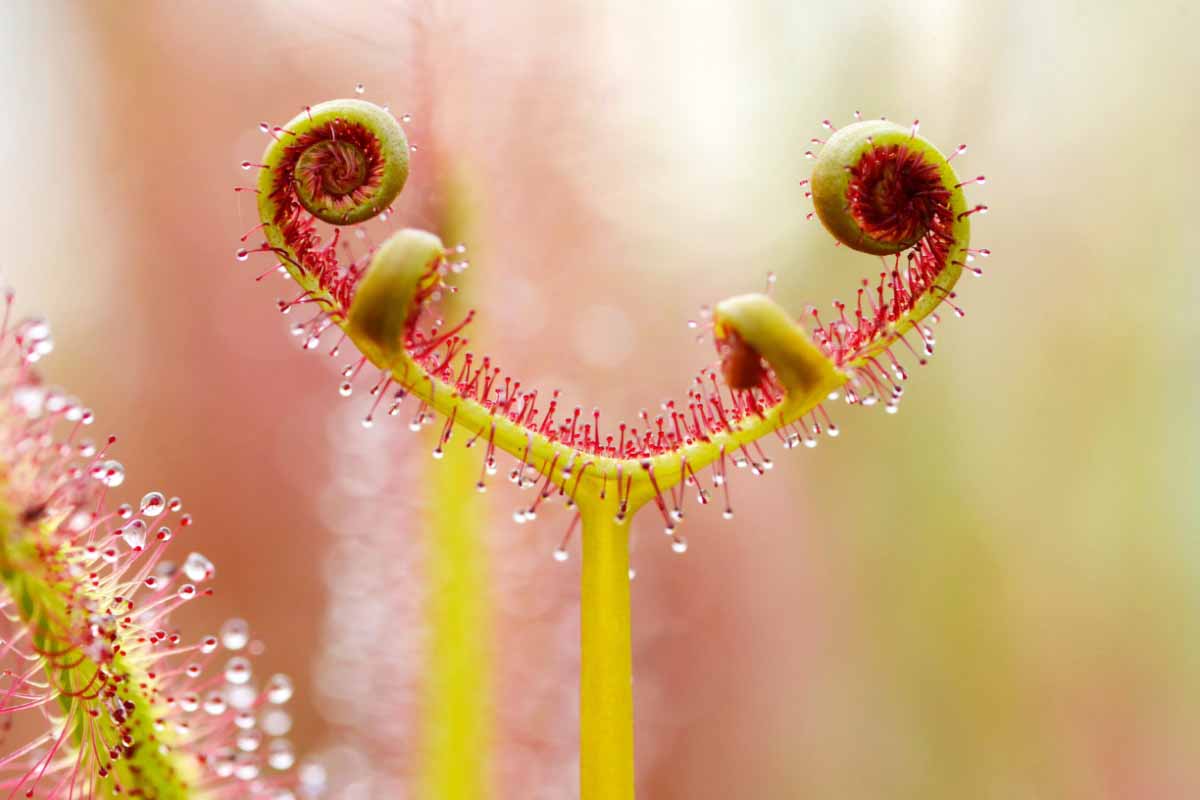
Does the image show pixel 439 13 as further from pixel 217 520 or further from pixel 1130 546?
pixel 1130 546

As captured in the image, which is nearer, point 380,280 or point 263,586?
point 380,280

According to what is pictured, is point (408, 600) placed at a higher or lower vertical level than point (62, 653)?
higher

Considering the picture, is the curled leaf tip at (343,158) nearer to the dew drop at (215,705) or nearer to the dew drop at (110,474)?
the dew drop at (110,474)

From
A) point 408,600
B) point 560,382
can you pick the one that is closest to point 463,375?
point 408,600

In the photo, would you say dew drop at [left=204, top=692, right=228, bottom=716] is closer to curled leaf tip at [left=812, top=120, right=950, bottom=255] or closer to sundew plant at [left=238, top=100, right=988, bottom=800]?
sundew plant at [left=238, top=100, right=988, bottom=800]

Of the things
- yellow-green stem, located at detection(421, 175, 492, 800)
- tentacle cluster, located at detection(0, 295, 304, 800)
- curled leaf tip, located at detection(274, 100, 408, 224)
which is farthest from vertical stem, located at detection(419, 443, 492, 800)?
curled leaf tip, located at detection(274, 100, 408, 224)

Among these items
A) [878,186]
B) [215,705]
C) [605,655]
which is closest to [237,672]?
[215,705]
